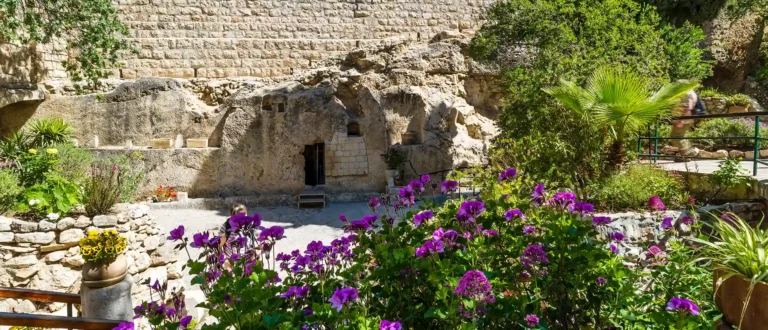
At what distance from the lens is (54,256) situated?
5.54m

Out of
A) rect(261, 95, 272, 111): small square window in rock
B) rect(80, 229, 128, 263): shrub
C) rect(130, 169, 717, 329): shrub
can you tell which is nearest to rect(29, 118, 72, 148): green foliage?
rect(261, 95, 272, 111): small square window in rock

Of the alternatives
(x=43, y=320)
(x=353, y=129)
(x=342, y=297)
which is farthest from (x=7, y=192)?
(x=353, y=129)

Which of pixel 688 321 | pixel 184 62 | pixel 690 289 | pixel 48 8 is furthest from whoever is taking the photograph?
pixel 184 62

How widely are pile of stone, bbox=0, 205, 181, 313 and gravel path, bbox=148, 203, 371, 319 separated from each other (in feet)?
8.43

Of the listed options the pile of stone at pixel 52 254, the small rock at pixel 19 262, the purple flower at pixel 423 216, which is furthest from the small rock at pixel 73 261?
the purple flower at pixel 423 216

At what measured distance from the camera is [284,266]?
93.8 inches

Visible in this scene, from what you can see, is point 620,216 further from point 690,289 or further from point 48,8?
point 48,8

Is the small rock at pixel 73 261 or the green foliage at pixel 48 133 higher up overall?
the green foliage at pixel 48 133

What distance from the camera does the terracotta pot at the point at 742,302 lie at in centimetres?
199

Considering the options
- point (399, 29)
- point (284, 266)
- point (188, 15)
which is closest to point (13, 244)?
point (284, 266)

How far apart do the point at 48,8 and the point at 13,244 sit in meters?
7.56

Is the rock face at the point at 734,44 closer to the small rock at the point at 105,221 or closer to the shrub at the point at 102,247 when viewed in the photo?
the small rock at the point at 105,221

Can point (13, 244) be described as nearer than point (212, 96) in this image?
Yes

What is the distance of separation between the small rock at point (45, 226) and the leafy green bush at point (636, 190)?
20.7ft
